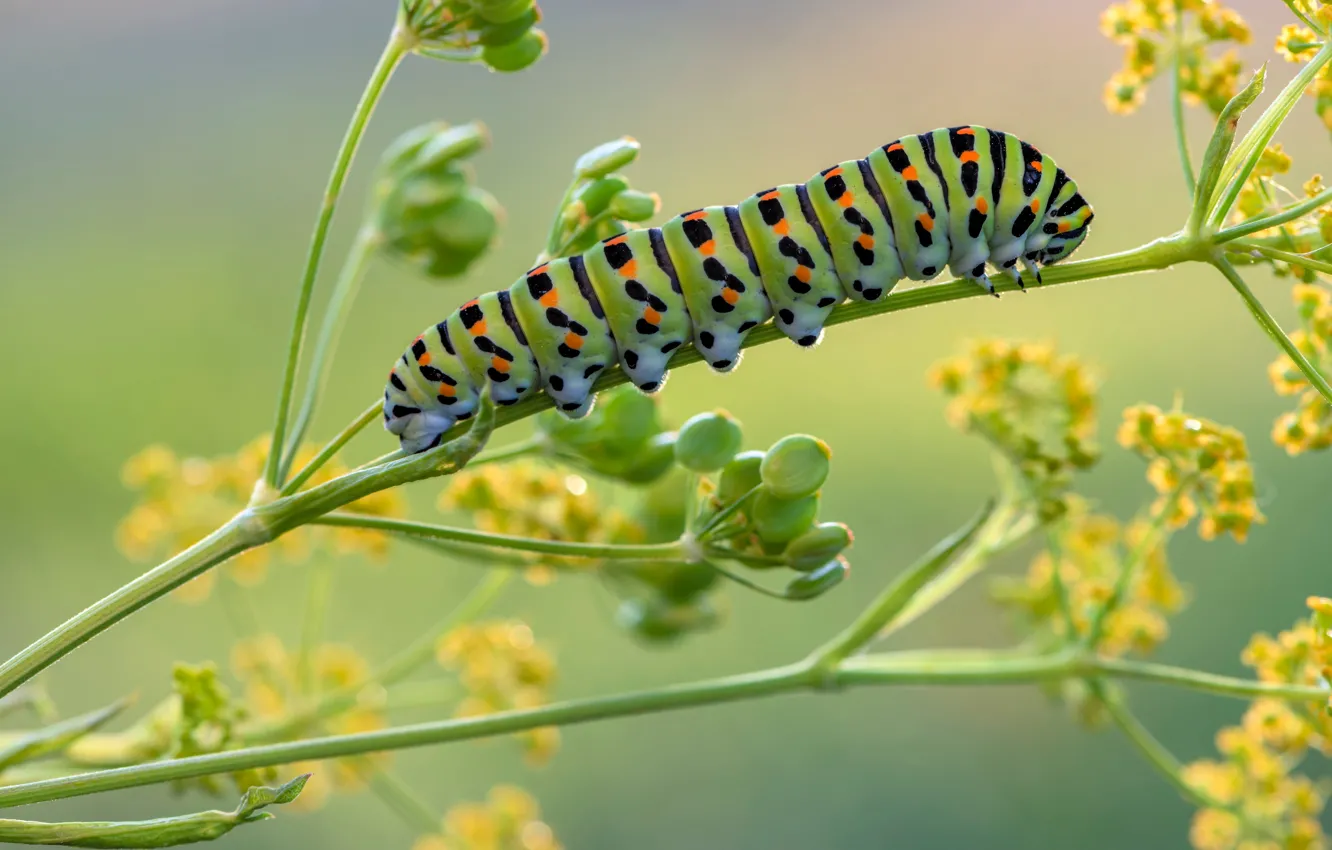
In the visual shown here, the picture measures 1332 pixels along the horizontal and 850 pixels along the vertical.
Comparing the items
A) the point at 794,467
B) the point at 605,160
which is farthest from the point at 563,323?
the point at 794,467

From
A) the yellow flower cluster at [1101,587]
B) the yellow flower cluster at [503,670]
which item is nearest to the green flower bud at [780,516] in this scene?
the yellow flower cluster at [1101,587]

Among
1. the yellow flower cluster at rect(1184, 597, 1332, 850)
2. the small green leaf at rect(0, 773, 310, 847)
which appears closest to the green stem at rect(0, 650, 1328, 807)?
the small green leaf at rect(0, 773, 310, 847)

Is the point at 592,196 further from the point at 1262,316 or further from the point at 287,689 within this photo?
the point at 287,689

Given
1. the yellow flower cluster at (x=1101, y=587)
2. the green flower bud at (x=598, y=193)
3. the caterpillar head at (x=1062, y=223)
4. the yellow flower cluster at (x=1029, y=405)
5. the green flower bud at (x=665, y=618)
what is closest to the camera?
the green flower bud at (x=598, y=193)

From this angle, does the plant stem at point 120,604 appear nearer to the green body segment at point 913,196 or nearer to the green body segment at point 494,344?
the green body segment at point 494,344

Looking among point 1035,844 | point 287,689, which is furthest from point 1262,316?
point 1035,844

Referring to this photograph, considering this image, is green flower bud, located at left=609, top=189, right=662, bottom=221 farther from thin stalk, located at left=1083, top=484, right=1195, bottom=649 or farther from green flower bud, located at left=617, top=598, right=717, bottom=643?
thin stalk, located at left=1083, top=484, right=1195, bottom=649
